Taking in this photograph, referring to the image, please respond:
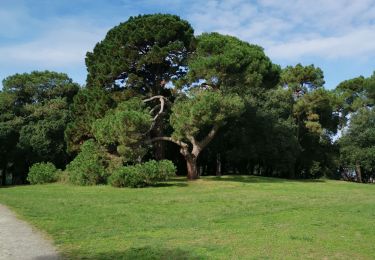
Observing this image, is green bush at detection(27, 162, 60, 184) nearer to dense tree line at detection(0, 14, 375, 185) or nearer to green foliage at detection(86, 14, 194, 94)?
Result: dense tree line at detection(0, 14, 375, 185)

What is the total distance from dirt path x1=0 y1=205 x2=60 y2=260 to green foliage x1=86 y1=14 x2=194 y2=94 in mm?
21569

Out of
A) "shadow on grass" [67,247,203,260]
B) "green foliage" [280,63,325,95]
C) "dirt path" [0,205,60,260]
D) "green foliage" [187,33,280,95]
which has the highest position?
"green foliage" [280,63,325,95]

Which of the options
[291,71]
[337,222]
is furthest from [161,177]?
[291,71]

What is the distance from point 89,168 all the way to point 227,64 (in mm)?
11038

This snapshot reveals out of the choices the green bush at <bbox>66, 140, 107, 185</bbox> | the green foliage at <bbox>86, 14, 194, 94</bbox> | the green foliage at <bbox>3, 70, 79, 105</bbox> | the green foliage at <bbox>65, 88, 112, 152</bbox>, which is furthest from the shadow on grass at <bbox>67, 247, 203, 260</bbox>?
the green foliage at <bbox>3, 70, 79, 105</bbox>

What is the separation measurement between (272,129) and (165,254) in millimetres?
34538

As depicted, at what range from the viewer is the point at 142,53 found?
32.5m

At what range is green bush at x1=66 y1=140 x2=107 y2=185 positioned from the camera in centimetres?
2881

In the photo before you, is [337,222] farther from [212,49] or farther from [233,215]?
[212,49]

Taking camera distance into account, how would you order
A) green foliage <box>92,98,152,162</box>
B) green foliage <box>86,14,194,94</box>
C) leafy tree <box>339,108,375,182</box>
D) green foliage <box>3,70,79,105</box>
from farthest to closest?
leafy tree <box>339,108,375,182</box>
green foliage <box>3,70,79,105</box>
green foliage <box>86,14,194,94</box>
green foliage <box>92,98,152,162</box>

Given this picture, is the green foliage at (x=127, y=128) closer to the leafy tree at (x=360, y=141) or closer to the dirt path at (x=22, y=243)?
the dirt path at (x=22, y=243)

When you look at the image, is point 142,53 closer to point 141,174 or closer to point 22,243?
point 141,174

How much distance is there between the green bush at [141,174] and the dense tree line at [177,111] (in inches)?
8.7

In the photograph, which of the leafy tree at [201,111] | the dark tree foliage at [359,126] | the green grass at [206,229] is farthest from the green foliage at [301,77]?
the green grass at [206,229]
